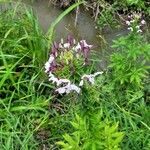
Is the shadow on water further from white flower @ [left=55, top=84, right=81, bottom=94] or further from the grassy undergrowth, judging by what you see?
white flower @ [left=55, top=84, right=81, bottom=94]

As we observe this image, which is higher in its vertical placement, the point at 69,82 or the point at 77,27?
the point at 77,27

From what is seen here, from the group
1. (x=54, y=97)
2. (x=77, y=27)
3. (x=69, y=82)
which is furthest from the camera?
(x=77, y=27)

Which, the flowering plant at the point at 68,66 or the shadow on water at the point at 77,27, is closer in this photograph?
the flowering plant at the point at 68,66

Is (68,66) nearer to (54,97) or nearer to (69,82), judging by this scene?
(69,82)

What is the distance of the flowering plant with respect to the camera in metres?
3.13

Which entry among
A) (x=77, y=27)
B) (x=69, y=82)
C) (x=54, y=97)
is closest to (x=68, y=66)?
(x=69, y=82)

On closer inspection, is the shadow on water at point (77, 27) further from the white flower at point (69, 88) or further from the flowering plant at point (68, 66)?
the white flower at point (69, 88)

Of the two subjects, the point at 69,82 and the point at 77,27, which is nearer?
the point at 69,82

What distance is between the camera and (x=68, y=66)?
3.16 metres

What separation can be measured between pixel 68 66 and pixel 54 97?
50 centimetres

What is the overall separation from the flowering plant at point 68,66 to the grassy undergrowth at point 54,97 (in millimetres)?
37

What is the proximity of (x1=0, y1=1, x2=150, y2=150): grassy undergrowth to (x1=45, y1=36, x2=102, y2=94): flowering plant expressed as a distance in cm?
4

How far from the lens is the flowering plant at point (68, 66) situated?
313 centimetres

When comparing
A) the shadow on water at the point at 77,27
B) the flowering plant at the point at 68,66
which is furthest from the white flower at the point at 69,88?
the shadow on water at the point at 77,27
